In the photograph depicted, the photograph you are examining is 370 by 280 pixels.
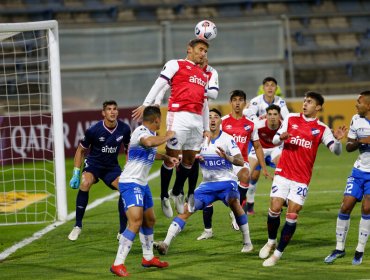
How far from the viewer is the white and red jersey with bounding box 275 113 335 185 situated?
493 inches

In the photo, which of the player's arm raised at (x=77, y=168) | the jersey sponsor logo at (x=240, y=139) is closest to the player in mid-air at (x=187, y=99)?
Result: the player's arm raised at (x=77, y=168)

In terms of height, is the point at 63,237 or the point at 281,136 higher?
the point at 281,136

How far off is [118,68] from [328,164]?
7.03m

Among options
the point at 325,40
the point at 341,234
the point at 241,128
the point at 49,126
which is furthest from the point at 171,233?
the point at 325,40

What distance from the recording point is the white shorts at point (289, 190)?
12.5 metres

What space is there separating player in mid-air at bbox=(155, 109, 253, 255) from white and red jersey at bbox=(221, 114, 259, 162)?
2.14 metres

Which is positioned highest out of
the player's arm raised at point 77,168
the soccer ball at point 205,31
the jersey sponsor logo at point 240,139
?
the soccer ball at point 205,31

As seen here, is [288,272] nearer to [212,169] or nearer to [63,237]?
[212,169]

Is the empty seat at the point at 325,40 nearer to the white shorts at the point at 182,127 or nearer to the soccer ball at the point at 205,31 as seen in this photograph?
the soccer ball at the point at 205,31

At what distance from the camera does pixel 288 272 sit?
11.8m

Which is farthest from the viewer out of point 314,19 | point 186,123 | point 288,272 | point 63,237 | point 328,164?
point 314,19

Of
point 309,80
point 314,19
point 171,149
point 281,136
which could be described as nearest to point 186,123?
point 171,149

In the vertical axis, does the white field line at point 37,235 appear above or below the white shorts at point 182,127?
below

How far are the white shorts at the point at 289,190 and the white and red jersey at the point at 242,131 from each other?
3.05 metres
